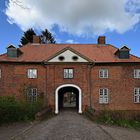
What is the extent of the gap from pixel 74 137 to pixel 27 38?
167ft

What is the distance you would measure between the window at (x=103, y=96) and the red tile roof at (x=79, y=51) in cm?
355

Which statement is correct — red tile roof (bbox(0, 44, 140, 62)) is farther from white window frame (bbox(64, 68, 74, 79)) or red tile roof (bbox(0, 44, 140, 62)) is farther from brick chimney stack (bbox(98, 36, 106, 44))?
white window frame (bbox(64, 68, 74, 79))

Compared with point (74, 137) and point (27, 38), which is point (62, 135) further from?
point (27, 38)

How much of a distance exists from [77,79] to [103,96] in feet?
11.8

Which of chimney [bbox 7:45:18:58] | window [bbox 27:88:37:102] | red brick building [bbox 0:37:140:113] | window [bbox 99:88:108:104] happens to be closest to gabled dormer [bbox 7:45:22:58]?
chimney [bbox 7:45:18:58]

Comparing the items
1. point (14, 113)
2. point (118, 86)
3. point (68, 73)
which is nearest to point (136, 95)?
point (118, 86)

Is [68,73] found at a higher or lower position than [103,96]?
higher

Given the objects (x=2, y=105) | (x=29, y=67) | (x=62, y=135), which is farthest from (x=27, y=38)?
(x=62, y=135)

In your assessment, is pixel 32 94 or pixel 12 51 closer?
pixel 32 94

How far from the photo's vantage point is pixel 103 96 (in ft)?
111

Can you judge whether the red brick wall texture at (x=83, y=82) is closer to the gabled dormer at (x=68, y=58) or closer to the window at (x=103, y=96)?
the window at (x=103, y=96)

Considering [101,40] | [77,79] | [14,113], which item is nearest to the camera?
[14,113]

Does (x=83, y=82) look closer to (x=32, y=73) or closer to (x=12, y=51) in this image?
(x=32, y=73)

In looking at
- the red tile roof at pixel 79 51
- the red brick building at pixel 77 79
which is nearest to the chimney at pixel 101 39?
the red tile roof at pixel 79 51
